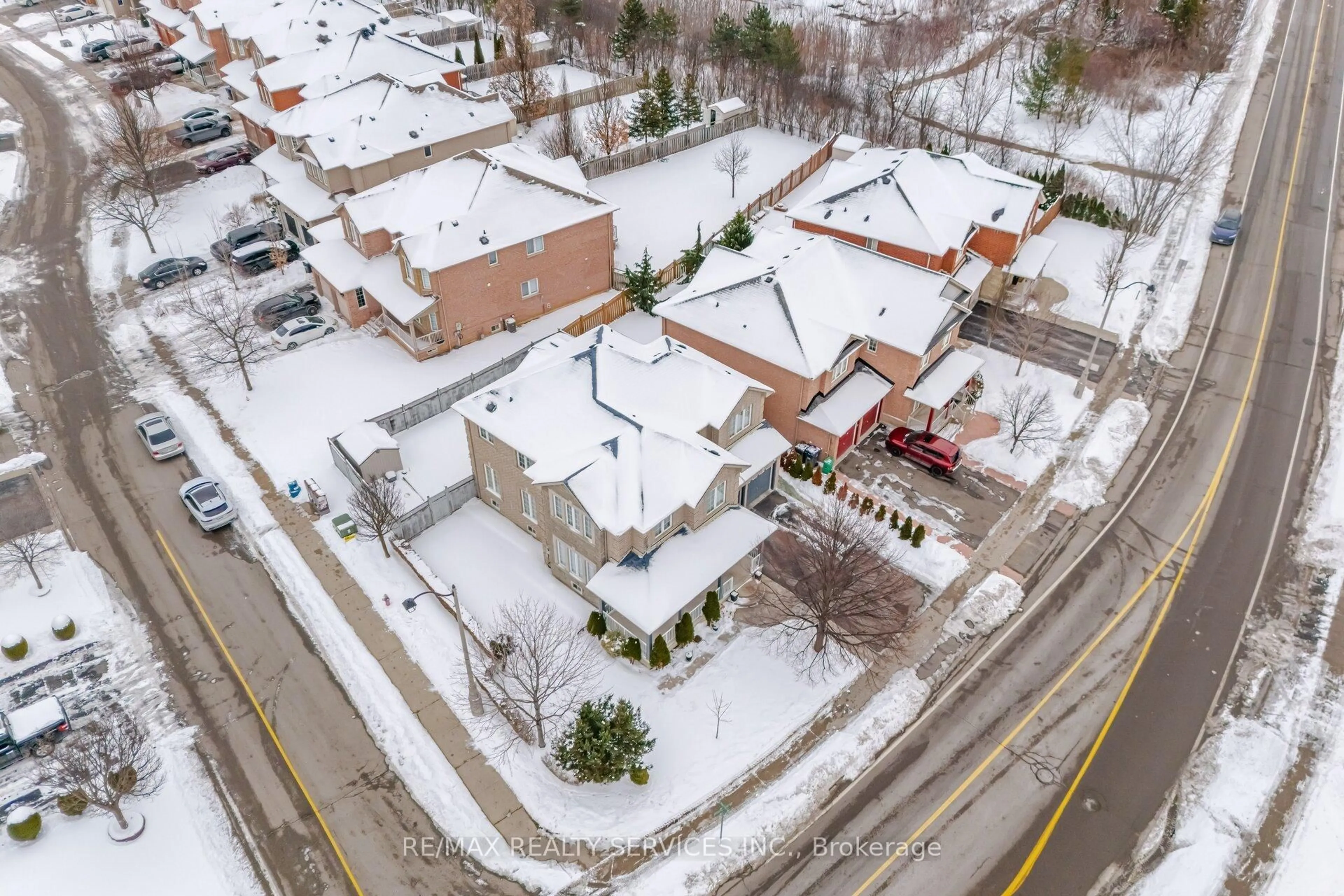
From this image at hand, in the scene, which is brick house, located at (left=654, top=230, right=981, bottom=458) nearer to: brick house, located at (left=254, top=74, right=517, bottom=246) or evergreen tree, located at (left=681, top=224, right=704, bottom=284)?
evergreen tree, located at (left=681, top=224, right=704, bottom=284)

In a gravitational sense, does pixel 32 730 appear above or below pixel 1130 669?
above

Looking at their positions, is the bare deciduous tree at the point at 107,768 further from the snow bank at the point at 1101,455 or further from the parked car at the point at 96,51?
the parked car at the point at 96,51

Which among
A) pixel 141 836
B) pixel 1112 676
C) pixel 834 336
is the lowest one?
pixel 141 836

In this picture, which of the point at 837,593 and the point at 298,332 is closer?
the point at 837,593

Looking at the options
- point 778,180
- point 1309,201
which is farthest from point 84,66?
point 1309,201

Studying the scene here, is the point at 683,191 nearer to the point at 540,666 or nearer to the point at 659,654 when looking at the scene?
the point at 659,654

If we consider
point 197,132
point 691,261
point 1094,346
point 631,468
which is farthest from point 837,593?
point 197,132
